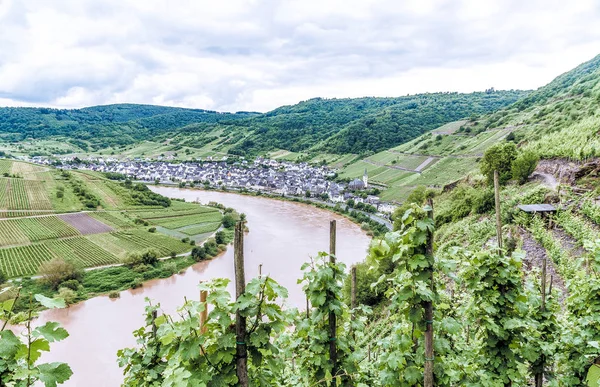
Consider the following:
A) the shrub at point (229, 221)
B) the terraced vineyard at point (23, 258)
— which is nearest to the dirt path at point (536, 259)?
the terraced vineyard at point (23, 258)

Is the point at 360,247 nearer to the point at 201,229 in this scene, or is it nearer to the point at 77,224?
the point at 201,229

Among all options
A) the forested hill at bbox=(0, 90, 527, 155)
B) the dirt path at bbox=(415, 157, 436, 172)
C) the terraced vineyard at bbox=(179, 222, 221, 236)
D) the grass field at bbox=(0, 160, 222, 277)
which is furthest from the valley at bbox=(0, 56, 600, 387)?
the dirt path at bbox=(415, 157, 436, 172)

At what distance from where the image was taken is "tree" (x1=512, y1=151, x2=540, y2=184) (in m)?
18.0

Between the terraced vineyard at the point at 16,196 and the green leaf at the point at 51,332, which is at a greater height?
the green leaf at the point at 51,332

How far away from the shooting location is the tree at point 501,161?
19984mm

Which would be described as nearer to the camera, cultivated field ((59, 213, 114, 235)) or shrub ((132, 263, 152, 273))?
shrub ((132, 263, 152, 273))

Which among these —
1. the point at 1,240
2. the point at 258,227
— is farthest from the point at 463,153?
the point at 1,240

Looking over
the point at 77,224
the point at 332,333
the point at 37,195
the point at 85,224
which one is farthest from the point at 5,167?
the point at 332,333

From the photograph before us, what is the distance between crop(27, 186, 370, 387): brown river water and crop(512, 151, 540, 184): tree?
13.9 metres

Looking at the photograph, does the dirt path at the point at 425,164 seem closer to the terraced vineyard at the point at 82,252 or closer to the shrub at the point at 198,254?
the shrub at the point at 198,254

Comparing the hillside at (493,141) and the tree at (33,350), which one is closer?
the tree at (33,350)

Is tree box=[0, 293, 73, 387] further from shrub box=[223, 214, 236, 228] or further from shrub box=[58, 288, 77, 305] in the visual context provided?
shrub box=[223, 214, 236, 228]

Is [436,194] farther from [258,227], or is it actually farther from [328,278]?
[328,278]

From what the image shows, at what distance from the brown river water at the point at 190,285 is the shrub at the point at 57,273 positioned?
2949 mm
